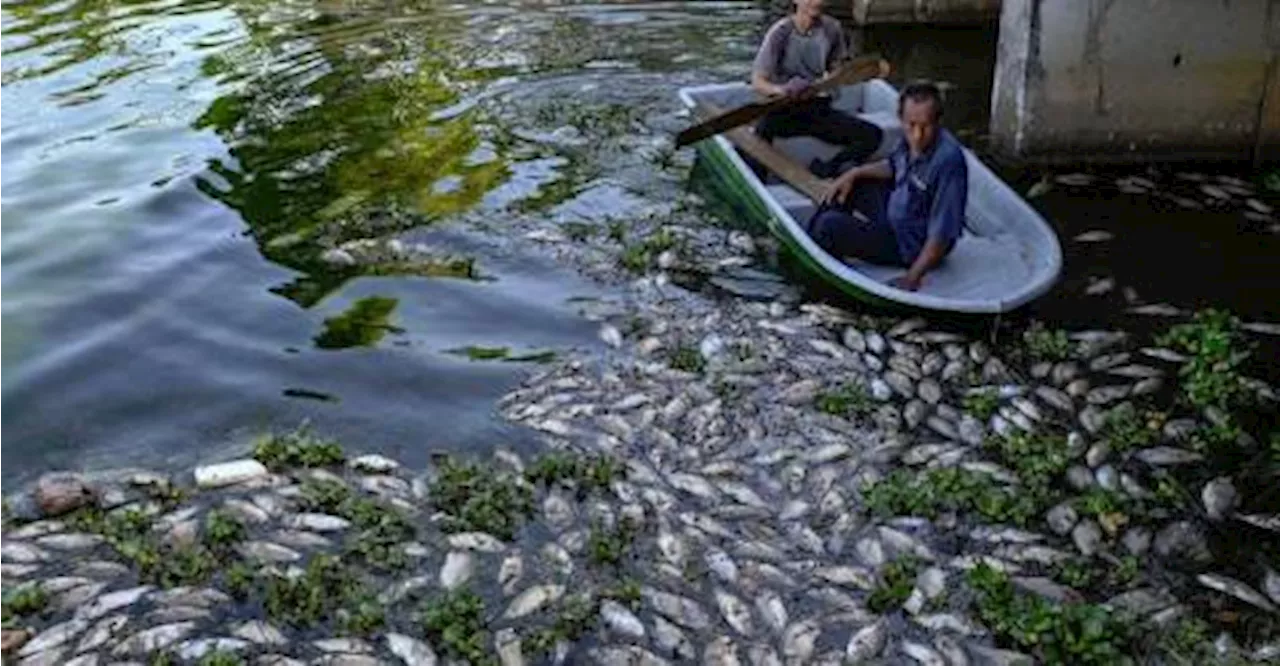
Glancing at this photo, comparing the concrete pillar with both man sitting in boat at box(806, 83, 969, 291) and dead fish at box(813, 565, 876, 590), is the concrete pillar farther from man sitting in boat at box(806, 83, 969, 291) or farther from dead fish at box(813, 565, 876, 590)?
dead fish at box(813, 565, 876, 590)

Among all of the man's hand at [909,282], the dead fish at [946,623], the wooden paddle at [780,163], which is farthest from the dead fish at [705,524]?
the wooden paddle at [780,163]

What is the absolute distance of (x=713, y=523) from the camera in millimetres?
7602

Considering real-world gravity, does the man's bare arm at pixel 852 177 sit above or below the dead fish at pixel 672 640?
above

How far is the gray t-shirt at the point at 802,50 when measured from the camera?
39.8ft

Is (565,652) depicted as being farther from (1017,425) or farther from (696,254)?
(696,254)

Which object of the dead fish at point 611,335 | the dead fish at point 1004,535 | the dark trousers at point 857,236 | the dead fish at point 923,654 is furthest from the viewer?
the dark trousers at point 857,236

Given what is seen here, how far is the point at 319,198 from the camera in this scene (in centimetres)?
1279

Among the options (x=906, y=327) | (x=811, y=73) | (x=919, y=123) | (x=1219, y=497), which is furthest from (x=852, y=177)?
(x=1219, y=497)

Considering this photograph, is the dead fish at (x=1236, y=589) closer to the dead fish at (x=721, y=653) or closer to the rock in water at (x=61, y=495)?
the dead fish at (x=721, y=653)

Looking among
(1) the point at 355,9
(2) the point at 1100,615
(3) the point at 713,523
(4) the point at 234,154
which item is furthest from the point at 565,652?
(1) the point at 355,9

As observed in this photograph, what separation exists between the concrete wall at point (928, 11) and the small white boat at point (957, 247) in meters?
8.01

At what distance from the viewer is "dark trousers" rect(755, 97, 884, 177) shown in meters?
12.1

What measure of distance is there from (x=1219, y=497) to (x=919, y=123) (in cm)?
341

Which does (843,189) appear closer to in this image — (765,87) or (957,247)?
(957,247)
